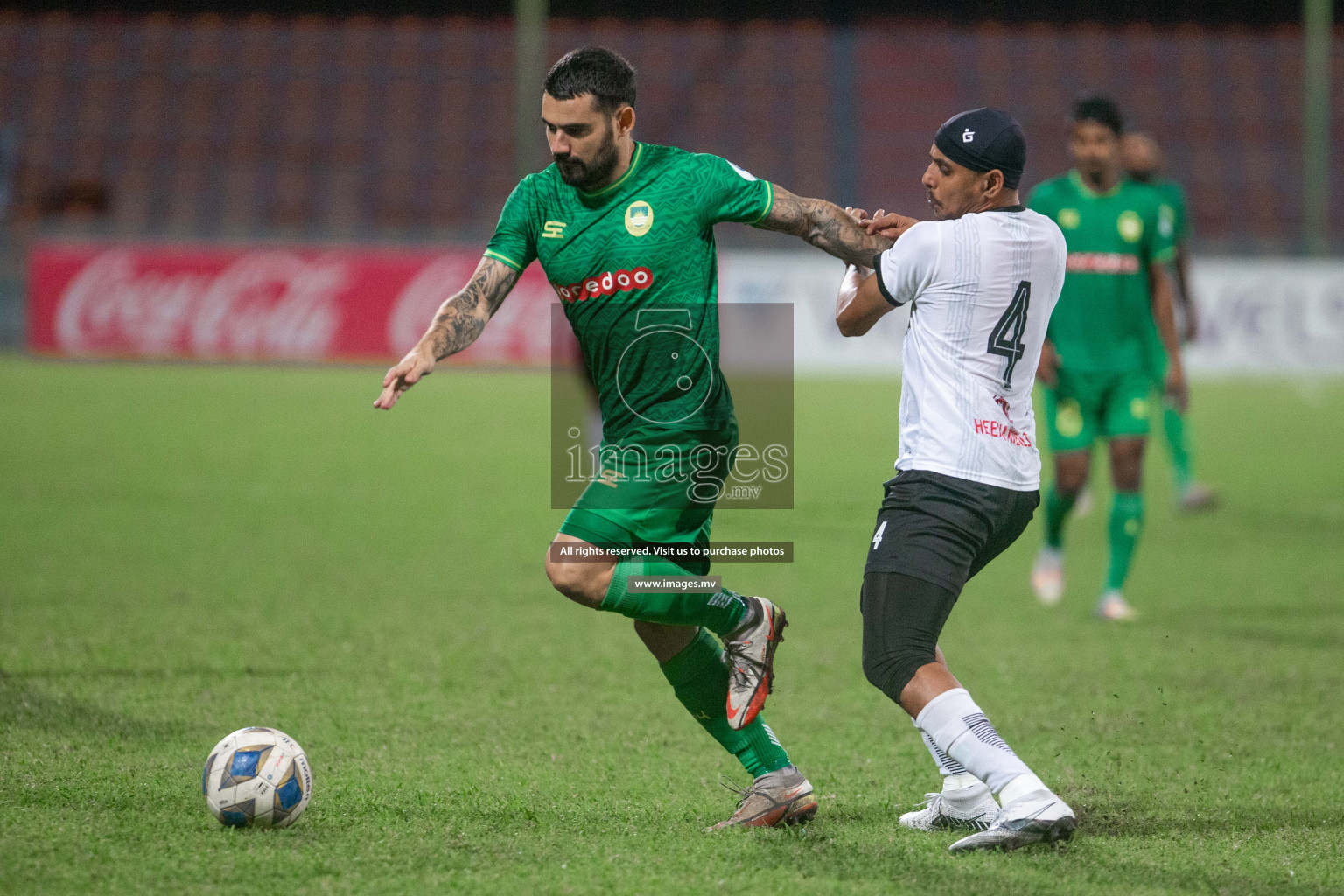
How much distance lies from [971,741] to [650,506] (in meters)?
1.04

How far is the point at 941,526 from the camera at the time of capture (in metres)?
3.76

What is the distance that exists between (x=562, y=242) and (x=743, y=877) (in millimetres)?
1727

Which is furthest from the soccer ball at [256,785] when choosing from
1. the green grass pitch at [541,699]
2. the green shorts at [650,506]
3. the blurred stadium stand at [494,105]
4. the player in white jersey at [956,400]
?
the blurred stadium stand at [494,105]

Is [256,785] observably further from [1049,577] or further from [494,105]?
[494,105]

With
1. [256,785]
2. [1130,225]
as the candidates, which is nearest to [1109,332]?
[1130,225]

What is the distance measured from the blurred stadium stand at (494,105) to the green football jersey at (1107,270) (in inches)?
742

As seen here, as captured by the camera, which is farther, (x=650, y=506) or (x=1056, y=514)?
(x=1056, y=514)

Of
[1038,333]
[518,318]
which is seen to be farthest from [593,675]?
[518,318]

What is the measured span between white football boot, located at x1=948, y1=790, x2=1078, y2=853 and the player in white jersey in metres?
0.02

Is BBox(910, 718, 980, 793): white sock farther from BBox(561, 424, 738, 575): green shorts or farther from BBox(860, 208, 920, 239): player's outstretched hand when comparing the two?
BBox(860, 208, 920, 239): player's outstretched hand

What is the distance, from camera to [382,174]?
Result: 27.1 m

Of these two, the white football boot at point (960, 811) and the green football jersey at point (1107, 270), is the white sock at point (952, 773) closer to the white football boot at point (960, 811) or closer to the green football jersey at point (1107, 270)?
the white football boot at point (960, 811)

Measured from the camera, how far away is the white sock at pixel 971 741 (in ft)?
11.8

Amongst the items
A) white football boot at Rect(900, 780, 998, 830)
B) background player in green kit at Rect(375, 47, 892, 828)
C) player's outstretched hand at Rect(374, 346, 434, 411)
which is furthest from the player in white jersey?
player's outstretched hand at Rect(374, 346, 434, 411)
